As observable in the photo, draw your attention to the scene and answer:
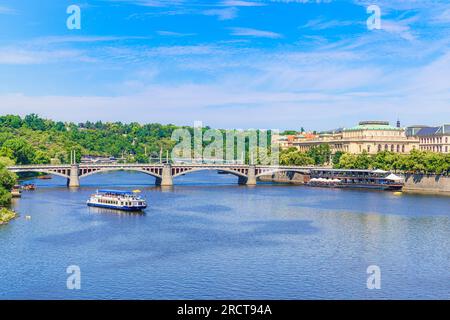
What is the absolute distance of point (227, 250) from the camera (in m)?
41.0

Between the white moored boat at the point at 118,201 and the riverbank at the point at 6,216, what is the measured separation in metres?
10.9

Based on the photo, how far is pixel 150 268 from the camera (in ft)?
116

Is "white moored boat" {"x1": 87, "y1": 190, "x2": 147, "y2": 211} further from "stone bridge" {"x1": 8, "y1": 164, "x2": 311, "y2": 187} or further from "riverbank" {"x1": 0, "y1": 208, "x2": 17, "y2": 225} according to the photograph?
"stone bridge" {"x1": 8, "y1": 164, "x2": 311, "y2": 187}

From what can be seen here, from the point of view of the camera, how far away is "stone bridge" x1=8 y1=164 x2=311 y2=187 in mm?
89000

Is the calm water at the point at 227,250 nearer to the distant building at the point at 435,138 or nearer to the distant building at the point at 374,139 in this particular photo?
the distant building at the point at 435,138

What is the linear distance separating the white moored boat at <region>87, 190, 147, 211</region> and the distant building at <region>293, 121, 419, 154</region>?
74.3 m

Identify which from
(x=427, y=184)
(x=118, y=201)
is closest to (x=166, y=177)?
(x=118, y=201)

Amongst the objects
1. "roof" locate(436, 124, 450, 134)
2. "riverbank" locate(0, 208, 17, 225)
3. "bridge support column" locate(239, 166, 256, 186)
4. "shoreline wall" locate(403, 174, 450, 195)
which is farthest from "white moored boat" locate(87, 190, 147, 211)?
"roof" locate(436, 124, 450, 134)

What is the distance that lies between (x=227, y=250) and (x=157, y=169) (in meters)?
59.4

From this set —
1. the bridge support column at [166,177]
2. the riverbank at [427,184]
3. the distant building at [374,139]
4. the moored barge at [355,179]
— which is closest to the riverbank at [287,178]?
the moored barge at [355,179]

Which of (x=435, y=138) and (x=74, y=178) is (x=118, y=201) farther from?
(x=435, y=138)
